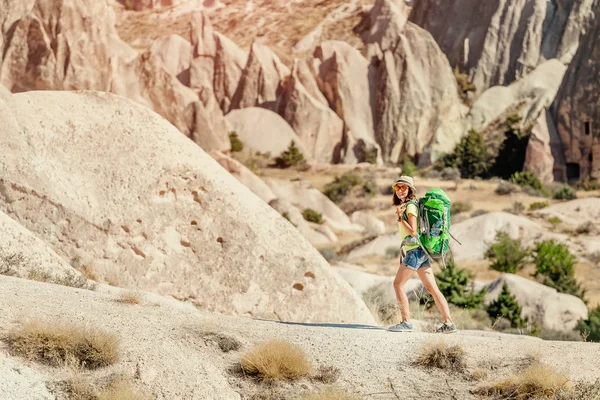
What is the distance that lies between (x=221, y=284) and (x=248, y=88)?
4144cm

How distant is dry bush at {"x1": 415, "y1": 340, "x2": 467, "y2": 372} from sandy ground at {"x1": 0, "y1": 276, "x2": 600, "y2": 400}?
6 cm

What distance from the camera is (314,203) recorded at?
2967cm

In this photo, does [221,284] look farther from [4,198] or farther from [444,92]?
[444,92]

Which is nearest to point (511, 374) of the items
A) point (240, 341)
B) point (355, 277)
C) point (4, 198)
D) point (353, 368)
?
point (353, 368)

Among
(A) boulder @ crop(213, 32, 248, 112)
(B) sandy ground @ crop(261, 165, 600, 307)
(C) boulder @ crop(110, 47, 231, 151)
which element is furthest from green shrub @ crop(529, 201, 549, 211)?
(A) boulder @ crop(213, 32, 248, 112)

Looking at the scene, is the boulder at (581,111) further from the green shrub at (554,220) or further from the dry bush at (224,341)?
the dry bush at (224,341)

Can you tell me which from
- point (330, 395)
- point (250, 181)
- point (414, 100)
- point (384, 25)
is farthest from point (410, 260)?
point (384, 25)

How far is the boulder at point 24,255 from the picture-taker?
22.3 ft

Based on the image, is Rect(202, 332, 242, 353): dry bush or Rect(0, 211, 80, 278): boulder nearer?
Rect(202, 332, 242, 353): dry bush

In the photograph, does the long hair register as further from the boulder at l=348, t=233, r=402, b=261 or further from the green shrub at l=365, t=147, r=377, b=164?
the green shrub at l=365, t=147, r=377, b=164

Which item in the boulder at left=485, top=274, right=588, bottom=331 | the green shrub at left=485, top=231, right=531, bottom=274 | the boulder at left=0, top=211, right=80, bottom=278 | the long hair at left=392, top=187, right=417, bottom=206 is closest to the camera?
the long hair at left=392, top=187, right=417, bottom=206

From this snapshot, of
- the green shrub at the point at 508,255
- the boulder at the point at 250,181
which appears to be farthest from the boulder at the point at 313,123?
the green shrub at the point at 508,255

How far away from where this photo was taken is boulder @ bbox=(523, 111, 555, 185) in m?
39.7

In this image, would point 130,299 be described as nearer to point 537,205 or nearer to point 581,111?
point 537,205
